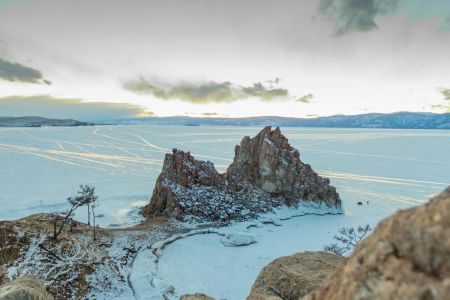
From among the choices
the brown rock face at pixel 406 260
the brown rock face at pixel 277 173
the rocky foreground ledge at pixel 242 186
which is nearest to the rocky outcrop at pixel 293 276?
the brown rock face at pixel 406 260

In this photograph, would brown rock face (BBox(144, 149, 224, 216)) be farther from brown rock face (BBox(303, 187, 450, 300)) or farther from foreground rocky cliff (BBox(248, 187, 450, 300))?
brown rock face (BBox(303, 187, 450, 300))

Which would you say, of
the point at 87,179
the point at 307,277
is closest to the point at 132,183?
the point at 87,179

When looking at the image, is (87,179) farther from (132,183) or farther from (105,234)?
(105,234)

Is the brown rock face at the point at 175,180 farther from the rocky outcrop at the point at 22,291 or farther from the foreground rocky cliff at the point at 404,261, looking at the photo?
the foreground rocky cliff at the point at 404,261

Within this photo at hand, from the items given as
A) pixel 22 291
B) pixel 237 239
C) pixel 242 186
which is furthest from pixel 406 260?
pixel 242 186

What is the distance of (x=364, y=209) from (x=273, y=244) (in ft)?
92.3

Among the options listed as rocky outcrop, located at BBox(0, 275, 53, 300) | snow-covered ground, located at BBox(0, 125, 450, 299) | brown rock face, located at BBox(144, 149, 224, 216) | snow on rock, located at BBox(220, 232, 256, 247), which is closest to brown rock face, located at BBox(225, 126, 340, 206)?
brown rock face, located at BBox(144, 149, 224, 216)

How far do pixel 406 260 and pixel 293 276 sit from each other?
10.2 m

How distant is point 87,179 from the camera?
94.9m

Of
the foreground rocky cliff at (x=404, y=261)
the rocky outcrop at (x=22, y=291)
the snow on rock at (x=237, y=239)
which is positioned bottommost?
the snow on rock at (x=237, y=239)

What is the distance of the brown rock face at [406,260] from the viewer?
4.81m

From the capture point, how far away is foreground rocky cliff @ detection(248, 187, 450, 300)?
4.82 m

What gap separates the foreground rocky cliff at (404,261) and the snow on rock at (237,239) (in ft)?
150

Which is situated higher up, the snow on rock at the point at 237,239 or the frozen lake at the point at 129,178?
the frozen lake at the point at 129,178
